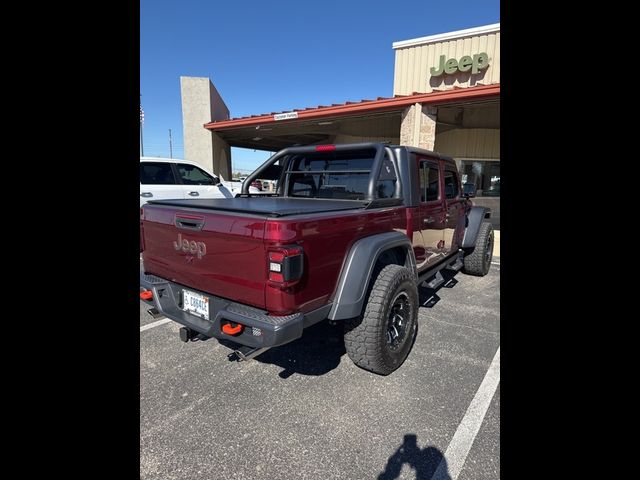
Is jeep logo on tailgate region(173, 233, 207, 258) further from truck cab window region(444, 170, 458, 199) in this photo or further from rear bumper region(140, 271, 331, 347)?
truck cab window region(444, 170, 458, 199)

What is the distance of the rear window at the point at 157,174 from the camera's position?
7812 mm

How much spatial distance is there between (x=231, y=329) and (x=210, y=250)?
1.86 ft

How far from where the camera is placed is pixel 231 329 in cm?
234

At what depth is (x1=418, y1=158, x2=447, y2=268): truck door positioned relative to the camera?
3.84 m

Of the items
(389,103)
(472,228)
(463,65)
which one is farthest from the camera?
(463,65)

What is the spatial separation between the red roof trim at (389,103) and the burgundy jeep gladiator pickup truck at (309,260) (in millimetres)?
5308

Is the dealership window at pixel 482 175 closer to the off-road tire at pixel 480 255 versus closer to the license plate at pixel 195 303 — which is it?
the off-road tire at pixel 480 255

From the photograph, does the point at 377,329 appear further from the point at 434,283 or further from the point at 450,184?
the point at 450,184

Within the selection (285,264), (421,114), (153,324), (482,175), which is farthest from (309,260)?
(482,175)

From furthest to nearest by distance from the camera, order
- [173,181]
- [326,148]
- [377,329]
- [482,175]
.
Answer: [482,175]
[173,181]
[326,148]
[377,329]

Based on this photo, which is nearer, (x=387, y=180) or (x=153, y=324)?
(x=387, y=180)

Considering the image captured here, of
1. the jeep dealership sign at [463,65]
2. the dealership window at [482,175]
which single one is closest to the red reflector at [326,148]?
the jeep dealership sign at [463,65]
